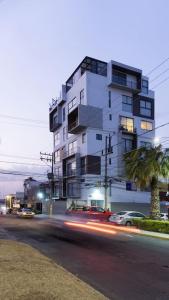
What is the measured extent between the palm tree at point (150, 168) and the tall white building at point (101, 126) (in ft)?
77.6

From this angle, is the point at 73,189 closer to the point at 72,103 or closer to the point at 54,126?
the point at 72,103

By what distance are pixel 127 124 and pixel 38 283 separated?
5338 centimetres

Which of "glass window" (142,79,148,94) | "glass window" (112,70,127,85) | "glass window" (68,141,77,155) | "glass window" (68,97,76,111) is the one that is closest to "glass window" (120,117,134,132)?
"glass window" (112,70,127,85)

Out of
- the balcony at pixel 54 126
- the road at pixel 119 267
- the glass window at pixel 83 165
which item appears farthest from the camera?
the balcony at pixel 54 126

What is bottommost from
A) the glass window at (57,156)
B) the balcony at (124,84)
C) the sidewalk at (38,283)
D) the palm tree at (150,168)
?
the sidewalk at (38,283)

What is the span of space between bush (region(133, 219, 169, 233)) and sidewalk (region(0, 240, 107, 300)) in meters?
16.1

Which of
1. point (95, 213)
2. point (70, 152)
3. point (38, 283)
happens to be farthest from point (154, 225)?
point (70, 152)

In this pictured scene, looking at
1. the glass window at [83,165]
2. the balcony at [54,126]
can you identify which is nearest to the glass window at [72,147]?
the glass window at [83,165]

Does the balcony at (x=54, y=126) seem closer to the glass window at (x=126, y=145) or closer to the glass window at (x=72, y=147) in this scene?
the glass window at (x=72, y=147)

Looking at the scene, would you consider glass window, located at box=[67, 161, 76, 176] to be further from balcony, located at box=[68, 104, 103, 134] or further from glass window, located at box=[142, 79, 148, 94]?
glass window, located at box=[142, 79, 148, 94]

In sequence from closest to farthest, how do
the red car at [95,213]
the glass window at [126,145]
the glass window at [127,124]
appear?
the red car at [95,213], the glass window at [126,145], the glass window at [127,124]

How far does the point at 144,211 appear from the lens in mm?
56625

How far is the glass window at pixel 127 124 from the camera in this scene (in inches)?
2354

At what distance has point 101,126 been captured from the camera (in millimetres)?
56500
